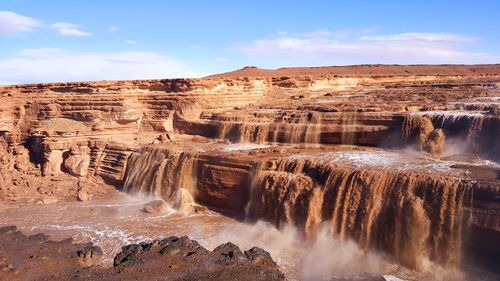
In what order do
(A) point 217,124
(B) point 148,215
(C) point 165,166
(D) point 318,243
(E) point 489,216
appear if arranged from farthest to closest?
(A) point 217,124, (C) point 165,166, (B) point 148,215, (D) point 318,243, (E) point 489,216

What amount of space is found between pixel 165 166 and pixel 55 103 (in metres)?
7.36

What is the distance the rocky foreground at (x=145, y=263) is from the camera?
10.3 m

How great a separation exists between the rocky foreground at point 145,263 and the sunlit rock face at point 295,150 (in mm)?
2957

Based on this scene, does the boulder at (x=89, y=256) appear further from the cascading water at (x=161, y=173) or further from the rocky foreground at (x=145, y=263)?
the cascading water at (x=161, y=173)

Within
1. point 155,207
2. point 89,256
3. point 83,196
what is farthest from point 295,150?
point 83,196

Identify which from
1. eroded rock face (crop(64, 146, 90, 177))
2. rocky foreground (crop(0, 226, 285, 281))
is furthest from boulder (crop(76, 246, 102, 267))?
eroded rock face (crop(64, 146, 90, 177))

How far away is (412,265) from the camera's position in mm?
11352

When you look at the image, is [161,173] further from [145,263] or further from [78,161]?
[145,263]

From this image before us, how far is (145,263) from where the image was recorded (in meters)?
10.9

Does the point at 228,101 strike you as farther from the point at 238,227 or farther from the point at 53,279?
the point at 53,279

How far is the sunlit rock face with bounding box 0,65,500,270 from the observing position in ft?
37.7

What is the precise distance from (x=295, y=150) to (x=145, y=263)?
7.68 metres

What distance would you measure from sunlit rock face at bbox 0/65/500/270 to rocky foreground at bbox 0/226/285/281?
296cm

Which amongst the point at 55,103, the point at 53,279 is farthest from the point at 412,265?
the point at 55,103
